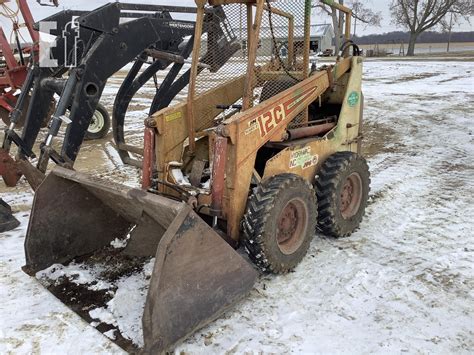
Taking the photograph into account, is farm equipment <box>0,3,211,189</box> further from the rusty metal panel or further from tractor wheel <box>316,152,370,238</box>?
the rusty metal panel

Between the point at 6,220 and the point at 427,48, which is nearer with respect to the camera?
the point at 6,220

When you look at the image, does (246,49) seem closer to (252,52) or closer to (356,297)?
(252,52)

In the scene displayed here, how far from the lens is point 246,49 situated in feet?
13.0

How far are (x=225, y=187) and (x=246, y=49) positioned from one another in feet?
4.23

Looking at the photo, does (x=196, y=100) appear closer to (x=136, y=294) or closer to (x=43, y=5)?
(x=136, y=294)

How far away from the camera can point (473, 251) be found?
13.5ft

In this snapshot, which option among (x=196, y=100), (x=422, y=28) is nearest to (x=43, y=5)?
(x=196, y=100)

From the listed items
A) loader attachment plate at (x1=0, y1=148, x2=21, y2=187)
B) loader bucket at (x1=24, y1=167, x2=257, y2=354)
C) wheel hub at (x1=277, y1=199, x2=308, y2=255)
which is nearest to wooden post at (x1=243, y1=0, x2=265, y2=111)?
wheel hub at (x1=277, y1=199, x2=308, y2=255)

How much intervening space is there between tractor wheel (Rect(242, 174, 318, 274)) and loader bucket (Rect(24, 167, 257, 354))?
26cm

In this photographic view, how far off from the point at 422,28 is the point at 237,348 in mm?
47298

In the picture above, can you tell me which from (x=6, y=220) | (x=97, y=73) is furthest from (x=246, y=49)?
(x=6, y=220)

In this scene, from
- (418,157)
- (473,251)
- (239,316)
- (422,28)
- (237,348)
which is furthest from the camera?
(422,28)

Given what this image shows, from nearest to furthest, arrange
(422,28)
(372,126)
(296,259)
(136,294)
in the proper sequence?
(136,294)
(296,259)
(372,126)
(422,28)

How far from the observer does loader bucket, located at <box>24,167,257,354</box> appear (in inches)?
110
